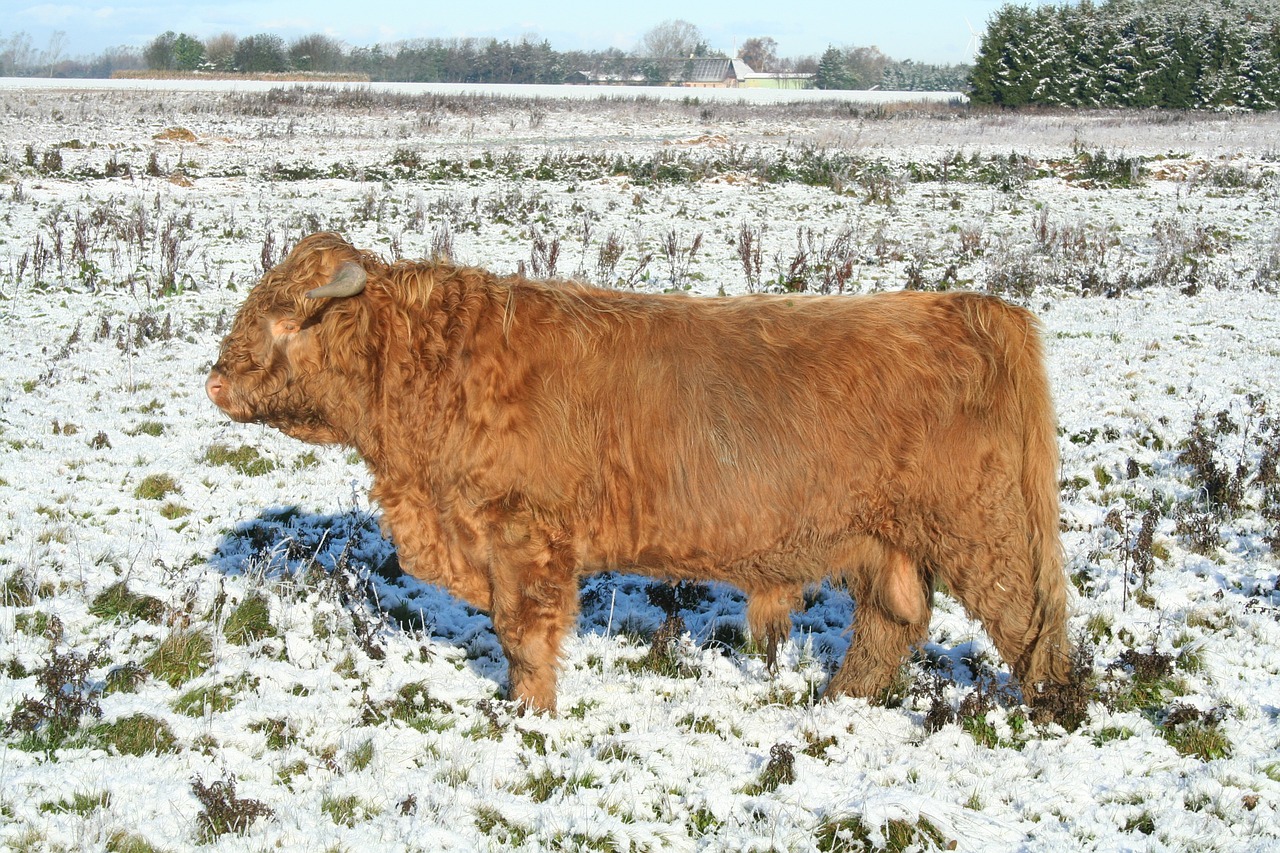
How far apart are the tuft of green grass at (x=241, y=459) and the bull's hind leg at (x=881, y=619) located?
3838 millimetres

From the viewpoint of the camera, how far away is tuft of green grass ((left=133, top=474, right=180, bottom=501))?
18.7 ft

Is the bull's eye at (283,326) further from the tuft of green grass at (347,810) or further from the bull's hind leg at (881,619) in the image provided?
the bull's hind leg at (881,619)

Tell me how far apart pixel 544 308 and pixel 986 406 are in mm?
1578

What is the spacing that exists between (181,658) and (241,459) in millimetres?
2521

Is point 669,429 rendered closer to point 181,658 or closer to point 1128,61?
point 181,658

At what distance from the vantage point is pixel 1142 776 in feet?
11.1

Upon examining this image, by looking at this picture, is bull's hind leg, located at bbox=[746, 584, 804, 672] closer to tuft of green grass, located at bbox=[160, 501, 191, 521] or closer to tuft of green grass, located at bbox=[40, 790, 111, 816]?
tuft of green grass, located at bbox=[40, 790, 111, 816]

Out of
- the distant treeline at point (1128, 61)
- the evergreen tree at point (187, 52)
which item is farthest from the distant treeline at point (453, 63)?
the distant treeline at point (1128, 61)

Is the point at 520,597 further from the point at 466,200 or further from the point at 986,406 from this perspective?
the point at 466,200

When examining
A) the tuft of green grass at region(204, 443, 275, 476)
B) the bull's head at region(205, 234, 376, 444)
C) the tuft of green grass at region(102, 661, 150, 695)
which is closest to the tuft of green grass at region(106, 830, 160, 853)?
the tuft of green grass at region(102, 661, 150, 695)

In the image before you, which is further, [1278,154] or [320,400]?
[1278,154]

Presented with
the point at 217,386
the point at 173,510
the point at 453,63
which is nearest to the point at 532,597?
the point at 217,386

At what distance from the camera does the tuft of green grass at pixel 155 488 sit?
5707mm

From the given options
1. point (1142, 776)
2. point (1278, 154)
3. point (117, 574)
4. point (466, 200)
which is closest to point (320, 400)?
point (117, 574)
